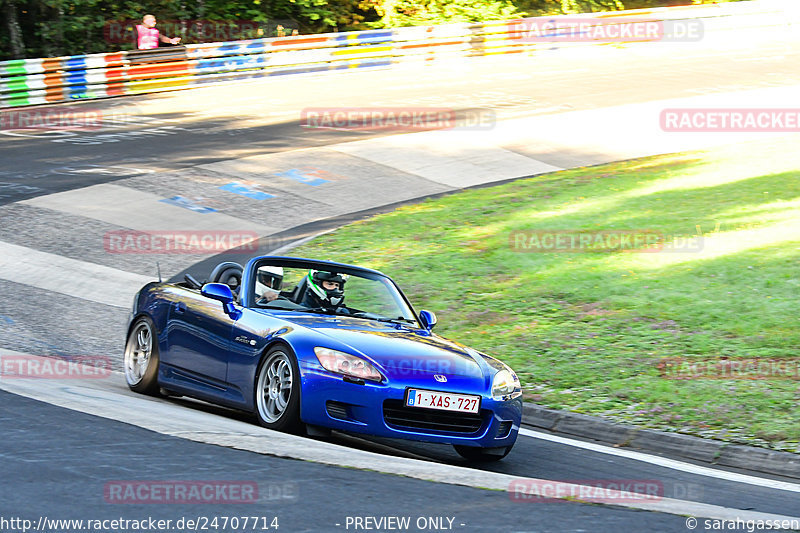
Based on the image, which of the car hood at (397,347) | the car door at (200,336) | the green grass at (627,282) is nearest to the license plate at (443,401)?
the car hood at (397,347)

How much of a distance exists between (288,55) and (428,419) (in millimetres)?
25329

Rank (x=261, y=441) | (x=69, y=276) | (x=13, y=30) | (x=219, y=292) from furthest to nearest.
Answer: (x=13, y=30)
(x=69, y=276)
(x=219, y=292)
(x=261, y=441)

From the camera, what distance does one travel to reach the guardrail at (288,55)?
2627 cm

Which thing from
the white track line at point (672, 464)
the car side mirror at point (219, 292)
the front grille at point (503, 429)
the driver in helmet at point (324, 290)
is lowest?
the white track line at point (672, 464)

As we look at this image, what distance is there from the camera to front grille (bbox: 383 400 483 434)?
6941mm

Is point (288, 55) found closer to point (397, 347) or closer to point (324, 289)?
point (324, 289)

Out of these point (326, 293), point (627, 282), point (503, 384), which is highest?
point (326, 293)

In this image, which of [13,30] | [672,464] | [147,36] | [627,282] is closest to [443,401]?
[672,464]

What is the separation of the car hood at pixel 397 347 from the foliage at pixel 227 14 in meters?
24.4

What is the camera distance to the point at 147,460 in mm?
5758

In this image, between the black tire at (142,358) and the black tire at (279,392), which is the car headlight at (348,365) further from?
the black tire at (142,358)

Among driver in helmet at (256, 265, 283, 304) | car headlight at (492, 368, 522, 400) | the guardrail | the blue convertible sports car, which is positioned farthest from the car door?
the guardrail

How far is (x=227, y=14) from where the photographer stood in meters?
35.2

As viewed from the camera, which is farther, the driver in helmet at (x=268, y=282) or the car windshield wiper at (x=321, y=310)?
the driver in helmet at (x=268, y=282)
